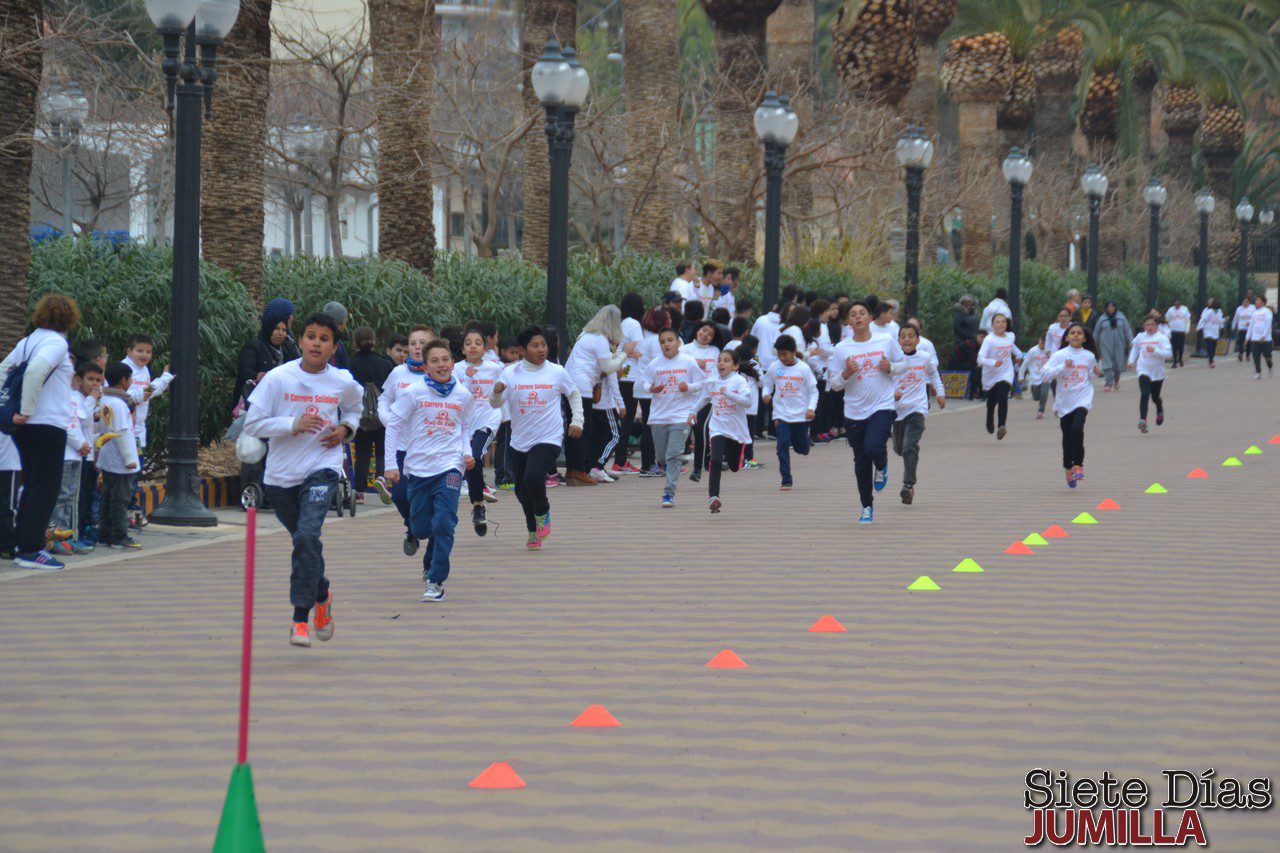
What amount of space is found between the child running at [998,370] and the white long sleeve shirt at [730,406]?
8.02 meters

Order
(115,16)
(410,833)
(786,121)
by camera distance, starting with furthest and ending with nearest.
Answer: (115,16), (786,121), (410,833)

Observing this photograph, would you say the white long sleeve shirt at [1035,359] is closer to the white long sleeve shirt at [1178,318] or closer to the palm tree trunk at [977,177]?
the palm tree trunk at [977,177]

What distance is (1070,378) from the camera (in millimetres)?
16688

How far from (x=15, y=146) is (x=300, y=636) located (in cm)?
646

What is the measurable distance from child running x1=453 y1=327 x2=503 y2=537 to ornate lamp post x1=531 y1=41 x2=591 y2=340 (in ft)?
7.58

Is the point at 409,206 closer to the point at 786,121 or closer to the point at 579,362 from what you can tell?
the point at 579,362

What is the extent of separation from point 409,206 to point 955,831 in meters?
15.0

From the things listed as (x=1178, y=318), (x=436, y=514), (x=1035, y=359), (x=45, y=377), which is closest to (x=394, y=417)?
(x=436, y=514)

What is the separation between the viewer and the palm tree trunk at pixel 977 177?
39.3 meters

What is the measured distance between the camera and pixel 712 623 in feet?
30.0

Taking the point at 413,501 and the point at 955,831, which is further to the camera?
the point at 413,501

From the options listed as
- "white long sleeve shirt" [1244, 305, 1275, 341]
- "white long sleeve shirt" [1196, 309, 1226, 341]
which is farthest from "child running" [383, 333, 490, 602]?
"white long sleeve shirt" [1196, 309, 1226, 341]

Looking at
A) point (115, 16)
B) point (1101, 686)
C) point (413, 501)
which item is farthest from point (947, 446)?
point (115, 16)

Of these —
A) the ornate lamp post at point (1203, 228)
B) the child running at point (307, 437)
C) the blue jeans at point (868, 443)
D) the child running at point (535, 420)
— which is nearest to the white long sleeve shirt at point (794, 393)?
the blue jeans at point (868, 443)
